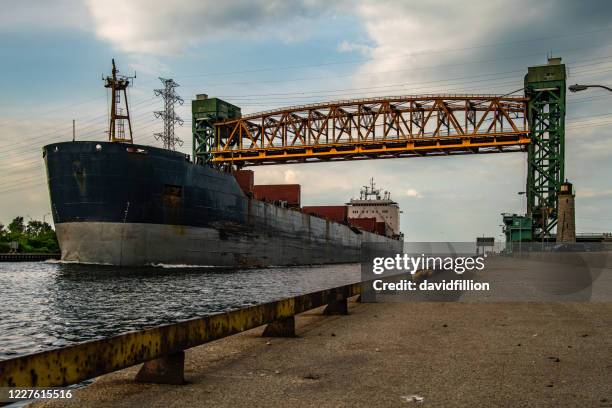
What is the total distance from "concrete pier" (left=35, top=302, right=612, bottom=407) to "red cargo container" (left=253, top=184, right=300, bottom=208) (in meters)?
45.1

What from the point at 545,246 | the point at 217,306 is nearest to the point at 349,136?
the point at 545,246

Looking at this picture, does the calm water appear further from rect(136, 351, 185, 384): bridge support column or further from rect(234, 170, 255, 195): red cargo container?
rect(234, 170, 255, 195): red cargo container

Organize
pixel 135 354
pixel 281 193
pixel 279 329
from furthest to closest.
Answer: pixel 281 193
pixel 279 329
pixel 135 354

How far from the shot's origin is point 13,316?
1645 cm

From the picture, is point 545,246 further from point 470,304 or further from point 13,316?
point 13,316

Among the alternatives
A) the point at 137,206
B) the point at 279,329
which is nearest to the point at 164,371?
the point at 279,329

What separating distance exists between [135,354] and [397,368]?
10.9ft

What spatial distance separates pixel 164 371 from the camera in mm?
6098

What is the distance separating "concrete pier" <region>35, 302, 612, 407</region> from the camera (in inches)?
213

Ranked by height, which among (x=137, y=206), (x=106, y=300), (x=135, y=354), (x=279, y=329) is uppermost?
(x=137, y=206)

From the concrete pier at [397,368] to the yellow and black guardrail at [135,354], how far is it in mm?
328

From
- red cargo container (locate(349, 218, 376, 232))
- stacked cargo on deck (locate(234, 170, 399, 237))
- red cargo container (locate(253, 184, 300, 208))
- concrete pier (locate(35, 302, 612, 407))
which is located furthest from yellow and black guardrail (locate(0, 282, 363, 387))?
red cargo container (locate(349, 218, 376, 232))

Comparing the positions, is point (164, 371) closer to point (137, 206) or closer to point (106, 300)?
point (106, 300)

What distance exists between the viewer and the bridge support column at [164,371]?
608 centimetres
